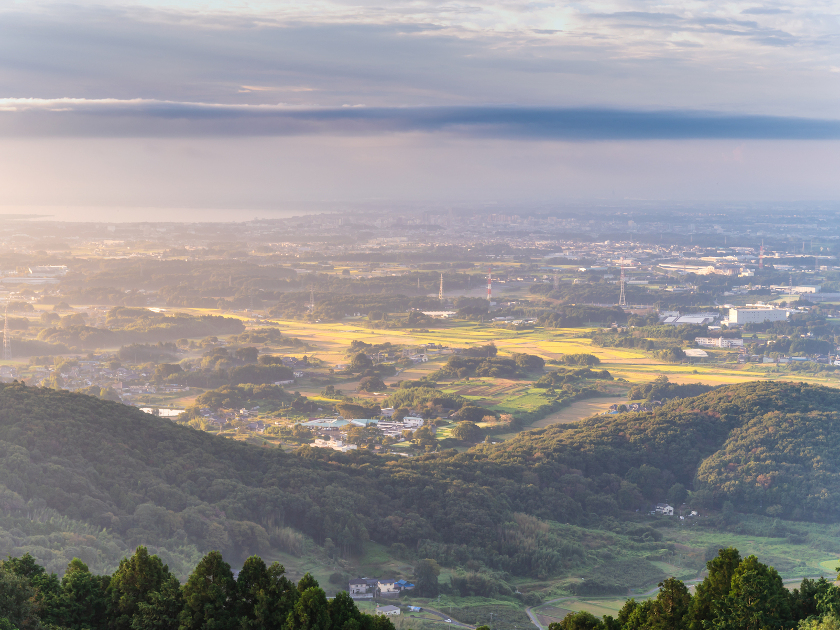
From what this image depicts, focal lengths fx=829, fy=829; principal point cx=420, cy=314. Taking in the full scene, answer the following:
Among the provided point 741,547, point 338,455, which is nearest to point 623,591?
point 741,547

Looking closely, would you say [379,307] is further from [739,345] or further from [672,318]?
[739,345]

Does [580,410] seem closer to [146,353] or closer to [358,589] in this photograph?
→ [358,589]

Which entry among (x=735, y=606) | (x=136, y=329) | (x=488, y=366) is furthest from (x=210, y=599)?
(x=136, y=329)

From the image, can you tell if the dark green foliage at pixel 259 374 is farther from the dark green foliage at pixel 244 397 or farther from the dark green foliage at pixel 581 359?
the dark green foliage at pixel 581 359

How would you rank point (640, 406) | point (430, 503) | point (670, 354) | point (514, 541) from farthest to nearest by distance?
point (670, 354), point (640, 406), point (430, 503), point (514, 541)

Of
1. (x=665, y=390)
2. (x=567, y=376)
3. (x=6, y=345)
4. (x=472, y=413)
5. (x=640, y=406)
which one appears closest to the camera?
(x=472, y=413)

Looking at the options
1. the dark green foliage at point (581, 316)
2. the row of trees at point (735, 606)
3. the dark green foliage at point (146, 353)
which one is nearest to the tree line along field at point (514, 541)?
the row of trees at point (735, 606)

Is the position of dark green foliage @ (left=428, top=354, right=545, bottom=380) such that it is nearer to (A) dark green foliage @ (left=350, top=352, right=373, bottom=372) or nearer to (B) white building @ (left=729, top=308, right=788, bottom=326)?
(A) dark green foliage @ (left=350, top=352, right=373, bottom=372)
